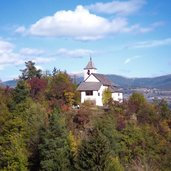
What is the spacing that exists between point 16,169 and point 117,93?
105 ft

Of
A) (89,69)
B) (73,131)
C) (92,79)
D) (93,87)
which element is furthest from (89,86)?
(73,131)

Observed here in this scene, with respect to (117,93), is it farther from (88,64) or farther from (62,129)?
(62,129)

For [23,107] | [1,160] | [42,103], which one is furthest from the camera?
[42,103]

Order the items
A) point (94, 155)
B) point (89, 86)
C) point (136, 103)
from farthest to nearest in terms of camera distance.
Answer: point (89, 86) → point (136, 103) → point (94, 155)

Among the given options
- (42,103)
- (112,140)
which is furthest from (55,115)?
(42,103)

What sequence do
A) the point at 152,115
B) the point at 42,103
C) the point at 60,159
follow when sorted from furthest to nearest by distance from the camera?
the point at 152,115, the point at 42,103, the point at 60,159

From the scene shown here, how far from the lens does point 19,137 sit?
46.7 meters

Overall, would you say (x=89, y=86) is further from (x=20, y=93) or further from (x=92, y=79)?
(x=20, y=93)

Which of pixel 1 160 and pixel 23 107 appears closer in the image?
pixel 1 160

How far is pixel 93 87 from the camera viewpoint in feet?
217

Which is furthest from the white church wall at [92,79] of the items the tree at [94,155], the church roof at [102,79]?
the tree at [94,155]

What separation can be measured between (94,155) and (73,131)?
15264 millimetres

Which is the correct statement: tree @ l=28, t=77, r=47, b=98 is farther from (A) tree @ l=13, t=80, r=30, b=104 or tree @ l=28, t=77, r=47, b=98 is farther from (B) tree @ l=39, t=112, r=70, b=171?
(B) tree @ l=39, t=112, r=70, b=171

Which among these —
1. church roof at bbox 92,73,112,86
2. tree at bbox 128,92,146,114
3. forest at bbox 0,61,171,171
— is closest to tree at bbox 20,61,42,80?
forest at bbox 0,61,171,171
